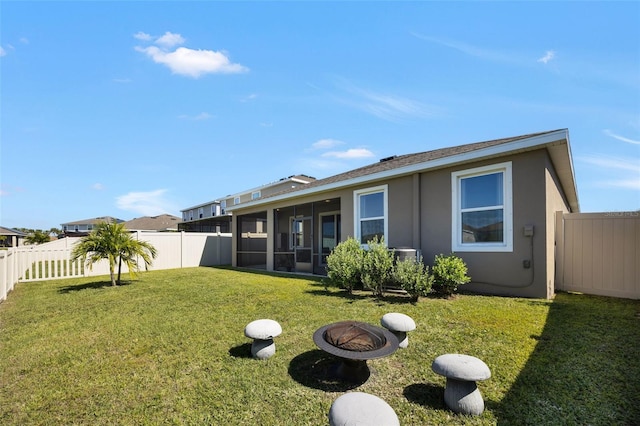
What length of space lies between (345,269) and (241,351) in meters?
3.30

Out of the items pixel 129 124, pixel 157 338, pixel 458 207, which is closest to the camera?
pixel 157 338

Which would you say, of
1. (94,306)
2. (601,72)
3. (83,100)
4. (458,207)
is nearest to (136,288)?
(94,306)

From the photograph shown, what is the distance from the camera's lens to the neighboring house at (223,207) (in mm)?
24031

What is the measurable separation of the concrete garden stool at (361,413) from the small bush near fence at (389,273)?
3.84 metres

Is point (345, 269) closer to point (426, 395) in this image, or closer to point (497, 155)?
point (426, 395)

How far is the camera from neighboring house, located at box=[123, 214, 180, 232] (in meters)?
37.6

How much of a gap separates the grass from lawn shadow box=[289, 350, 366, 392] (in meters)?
0.02

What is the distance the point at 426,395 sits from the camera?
267 centimetres

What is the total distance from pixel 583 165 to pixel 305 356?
34.6 feet

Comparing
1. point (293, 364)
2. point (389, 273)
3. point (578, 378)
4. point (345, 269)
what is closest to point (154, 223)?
point (345, 269)

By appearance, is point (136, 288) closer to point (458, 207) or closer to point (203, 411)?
point (203, 411)

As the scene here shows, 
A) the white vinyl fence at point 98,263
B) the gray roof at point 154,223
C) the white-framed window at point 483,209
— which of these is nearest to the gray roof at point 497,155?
the white-framed window at point 483,209

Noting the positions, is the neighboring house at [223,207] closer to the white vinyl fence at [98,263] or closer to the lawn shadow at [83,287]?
the white vinyl fence at [98,263]

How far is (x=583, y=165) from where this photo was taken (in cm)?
923
